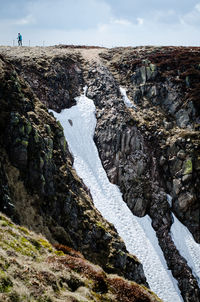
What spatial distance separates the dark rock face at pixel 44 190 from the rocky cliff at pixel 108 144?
0.32 ft

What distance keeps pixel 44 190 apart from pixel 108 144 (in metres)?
20.7

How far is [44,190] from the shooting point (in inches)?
864

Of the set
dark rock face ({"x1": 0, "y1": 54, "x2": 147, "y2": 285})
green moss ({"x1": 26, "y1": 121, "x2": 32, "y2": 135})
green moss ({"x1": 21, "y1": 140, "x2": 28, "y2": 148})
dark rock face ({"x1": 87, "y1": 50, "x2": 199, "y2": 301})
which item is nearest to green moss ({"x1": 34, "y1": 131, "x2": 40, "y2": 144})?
dark rock face ({"x1": 0, "y1": 54, "x2": 147, "y2": 285})

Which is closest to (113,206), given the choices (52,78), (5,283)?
(52,78)

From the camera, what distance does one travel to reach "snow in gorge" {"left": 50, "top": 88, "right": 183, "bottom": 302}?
1160 inches

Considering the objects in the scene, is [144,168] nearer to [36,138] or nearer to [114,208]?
[114,208]

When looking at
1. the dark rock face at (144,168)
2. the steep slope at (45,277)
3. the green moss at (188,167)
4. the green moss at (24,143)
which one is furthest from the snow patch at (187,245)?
the green moss at (24,143)

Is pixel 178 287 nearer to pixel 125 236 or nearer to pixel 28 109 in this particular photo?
pixel 125 236

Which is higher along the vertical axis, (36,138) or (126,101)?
(126,101)

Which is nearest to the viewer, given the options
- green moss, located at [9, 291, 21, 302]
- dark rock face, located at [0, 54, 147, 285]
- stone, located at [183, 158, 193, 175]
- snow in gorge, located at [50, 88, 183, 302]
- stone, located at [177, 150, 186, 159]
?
green moss, located at [9, 291, 21, 302]

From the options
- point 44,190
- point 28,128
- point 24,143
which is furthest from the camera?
point 28,128

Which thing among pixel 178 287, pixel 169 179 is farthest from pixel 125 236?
pixel 169 179

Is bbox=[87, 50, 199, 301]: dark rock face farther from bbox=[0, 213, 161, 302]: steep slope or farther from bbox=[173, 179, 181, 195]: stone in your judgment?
bbox=[0, 213, 161, 302]: steep slope

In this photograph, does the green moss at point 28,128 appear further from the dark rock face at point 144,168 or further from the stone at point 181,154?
the stone at point 181,154
